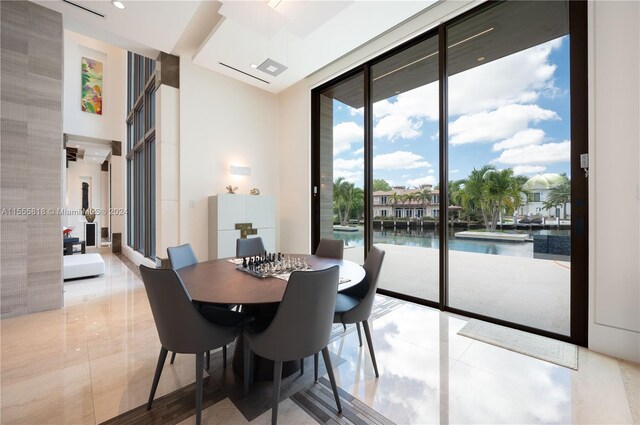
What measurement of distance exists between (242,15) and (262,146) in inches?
108

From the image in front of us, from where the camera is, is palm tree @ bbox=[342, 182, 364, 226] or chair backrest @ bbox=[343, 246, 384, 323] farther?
palm tree @ bbox=[342, 182, 364, 226]

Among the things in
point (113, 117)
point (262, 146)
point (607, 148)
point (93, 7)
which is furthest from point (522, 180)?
point (113, 117)

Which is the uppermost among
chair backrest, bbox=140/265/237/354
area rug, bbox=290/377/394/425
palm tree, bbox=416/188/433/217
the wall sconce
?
the wall sconce

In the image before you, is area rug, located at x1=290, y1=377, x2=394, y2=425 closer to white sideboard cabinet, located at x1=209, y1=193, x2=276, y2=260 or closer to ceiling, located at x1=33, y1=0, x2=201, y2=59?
white sideboard cabinet, located at x1=209, y1=193, x2=276, y2=260

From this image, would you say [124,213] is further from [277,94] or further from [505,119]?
[505,119]

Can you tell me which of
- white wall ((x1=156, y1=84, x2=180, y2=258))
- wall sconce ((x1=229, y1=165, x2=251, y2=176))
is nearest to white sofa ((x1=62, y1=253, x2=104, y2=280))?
white wall ((x1=156, y1=84, x2=180, y2=258))

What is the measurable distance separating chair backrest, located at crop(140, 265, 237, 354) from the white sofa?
463 cm

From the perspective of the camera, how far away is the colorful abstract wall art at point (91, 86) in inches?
289

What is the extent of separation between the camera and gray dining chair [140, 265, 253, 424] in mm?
1530

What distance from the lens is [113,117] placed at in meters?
7.83

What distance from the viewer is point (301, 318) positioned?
153 cm

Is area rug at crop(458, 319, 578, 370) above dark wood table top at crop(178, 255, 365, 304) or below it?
below

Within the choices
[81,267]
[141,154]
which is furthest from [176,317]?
[141,154]

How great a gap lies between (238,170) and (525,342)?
16.4 ft
